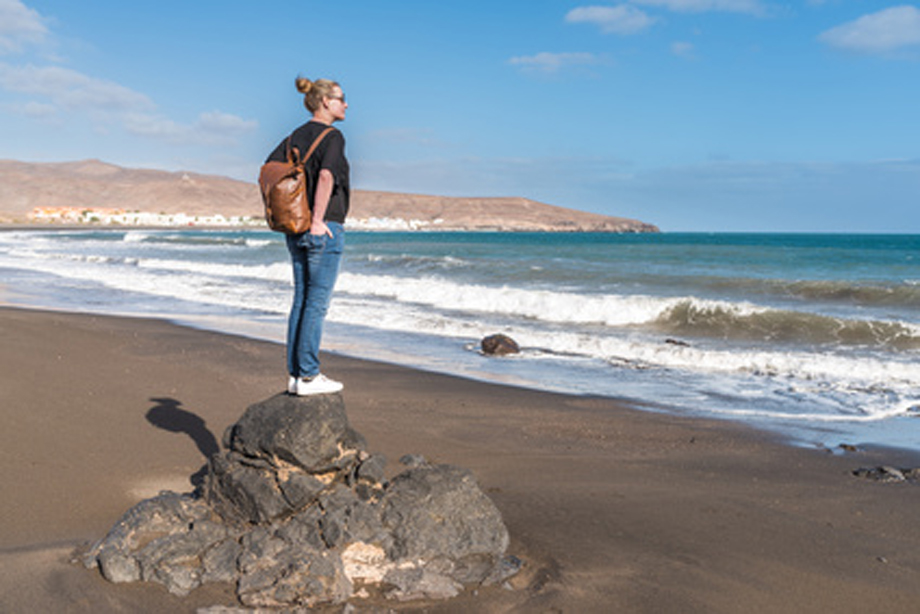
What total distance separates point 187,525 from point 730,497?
3369 millimetres

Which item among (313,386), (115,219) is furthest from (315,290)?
(115,219)

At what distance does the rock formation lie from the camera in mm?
3645

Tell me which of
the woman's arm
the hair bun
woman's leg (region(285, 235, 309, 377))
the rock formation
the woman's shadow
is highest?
the hair bun

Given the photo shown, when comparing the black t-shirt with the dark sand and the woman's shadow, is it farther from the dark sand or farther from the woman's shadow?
the woman's shadow

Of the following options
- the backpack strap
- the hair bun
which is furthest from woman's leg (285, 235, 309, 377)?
the hair bun

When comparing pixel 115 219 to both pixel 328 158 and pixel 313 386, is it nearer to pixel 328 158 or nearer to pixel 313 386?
pixel 313 386

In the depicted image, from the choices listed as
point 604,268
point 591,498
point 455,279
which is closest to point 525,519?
point 591,498

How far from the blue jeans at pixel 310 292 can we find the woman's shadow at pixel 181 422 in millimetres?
1402

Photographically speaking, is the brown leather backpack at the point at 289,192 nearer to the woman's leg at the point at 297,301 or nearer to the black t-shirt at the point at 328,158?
the black t-shirt at the point at 328,158

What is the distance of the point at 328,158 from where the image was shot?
4.32m

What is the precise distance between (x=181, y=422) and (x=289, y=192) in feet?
10.1

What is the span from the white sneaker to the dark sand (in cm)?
114

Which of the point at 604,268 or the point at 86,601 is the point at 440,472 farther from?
the point at 604,268

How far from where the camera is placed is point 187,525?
397 cm
